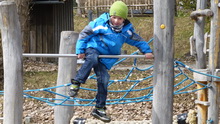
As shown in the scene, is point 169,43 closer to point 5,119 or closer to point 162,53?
point 162,53

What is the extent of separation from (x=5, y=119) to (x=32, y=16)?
37.5 ft

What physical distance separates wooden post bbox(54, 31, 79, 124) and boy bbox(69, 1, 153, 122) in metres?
1.35

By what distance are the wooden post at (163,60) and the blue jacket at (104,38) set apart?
8.1 inches

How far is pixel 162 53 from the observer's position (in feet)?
16.2

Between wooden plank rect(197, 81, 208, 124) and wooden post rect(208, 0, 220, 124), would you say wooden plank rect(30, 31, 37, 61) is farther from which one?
wooden post rect(208, 0, 220, 124)

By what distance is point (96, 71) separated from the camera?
5.24m

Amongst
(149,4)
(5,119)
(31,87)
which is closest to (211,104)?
(5,119)

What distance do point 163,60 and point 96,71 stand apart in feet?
2.51

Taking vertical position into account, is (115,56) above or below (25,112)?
above

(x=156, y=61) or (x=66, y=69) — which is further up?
(x=156, y=61)

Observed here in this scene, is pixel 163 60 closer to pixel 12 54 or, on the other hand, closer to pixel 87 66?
pixel 87 66

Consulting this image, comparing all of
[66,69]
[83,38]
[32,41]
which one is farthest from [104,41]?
[32,41]

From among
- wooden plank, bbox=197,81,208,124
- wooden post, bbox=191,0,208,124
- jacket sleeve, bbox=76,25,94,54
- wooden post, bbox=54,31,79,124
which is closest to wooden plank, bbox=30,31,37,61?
wooden post, bbox=54,31,79,124

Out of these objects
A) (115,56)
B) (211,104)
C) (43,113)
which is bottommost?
(43,113)
